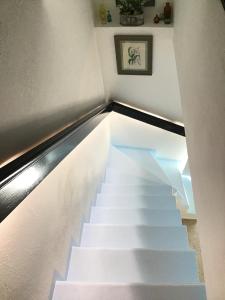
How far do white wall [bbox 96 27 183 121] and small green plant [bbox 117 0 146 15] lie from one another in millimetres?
151

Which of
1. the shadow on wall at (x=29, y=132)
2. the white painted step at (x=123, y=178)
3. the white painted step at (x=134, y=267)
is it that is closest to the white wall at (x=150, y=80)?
the white painted step at (x=123, y=178)

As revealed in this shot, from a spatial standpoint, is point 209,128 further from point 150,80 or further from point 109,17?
point 150,80

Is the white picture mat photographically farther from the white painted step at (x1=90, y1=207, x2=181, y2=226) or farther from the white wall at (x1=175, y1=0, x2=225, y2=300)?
the white painted step at (x1=90, y1=207, x2=181, y2=226)

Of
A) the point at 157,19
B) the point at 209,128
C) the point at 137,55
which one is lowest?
the point at 209,128

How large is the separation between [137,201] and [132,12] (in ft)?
6.01

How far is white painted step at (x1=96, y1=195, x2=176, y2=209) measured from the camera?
2771 millimetres

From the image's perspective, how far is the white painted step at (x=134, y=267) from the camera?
179 cm

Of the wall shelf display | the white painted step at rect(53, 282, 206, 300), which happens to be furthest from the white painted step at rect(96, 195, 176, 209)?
the wall shelf display

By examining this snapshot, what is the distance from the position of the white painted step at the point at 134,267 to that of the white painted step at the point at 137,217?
0.57 m

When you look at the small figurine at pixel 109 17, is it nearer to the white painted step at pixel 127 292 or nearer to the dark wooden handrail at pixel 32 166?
the dark wooden handrail at pixel 32 166

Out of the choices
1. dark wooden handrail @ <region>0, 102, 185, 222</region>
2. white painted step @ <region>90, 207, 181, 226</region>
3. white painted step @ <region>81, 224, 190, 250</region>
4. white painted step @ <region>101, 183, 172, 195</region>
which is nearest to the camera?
dark wooden handrail @ <region>0, 102, 185, 222</region>

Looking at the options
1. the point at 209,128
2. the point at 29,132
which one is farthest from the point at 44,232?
the point at 209,128

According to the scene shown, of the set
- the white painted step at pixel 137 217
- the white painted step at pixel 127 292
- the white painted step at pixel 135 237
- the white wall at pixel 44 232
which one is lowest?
the white painted step at pixel 137 217

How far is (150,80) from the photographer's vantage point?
130 inches
